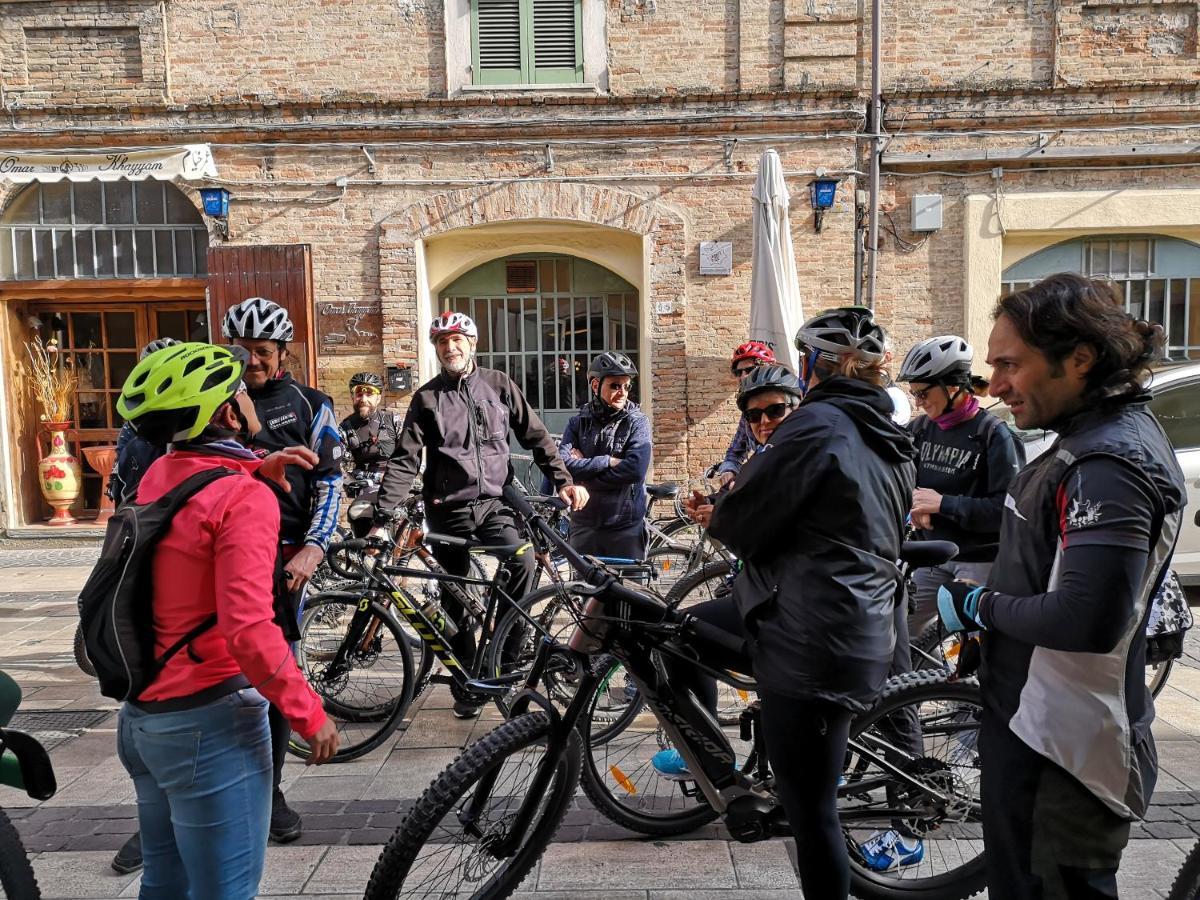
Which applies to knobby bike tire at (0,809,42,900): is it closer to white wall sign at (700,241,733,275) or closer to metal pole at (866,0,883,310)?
white wall sign at (700,241,733,275)

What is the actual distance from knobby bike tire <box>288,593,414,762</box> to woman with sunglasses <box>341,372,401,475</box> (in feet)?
12.8

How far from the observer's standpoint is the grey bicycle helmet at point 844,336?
2.47 m

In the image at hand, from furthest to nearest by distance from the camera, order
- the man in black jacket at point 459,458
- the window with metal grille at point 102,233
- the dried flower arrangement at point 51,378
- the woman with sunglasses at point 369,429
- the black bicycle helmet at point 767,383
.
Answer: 1. the dried flower arrangement at point 51,378
2. the window with metal grille at point 102,233
3. the woman with sunglasses at point 369,429
4. the man in black jacket at point 459,458
5. the black bicycle helmet at point 767,383

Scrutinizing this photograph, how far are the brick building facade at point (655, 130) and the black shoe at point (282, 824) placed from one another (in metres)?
7.03

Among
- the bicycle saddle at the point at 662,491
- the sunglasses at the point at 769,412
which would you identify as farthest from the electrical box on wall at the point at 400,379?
the sunglasses at the point at 769,412

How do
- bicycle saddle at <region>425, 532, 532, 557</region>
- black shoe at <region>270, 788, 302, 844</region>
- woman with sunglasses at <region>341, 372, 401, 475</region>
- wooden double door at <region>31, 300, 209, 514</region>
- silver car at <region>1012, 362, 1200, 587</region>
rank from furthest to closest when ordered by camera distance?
wooden double door at <region>31, 300, 209, 514</region> < woman with sunglasses at <region>341, 372, 401, 475</region> < silver car at <region>1012, 362, 1200, 587</region> < bicycle saddle at <region>425, 532, 532, 557</region> < black shoe at <region>270, 788, 302, 844</region>

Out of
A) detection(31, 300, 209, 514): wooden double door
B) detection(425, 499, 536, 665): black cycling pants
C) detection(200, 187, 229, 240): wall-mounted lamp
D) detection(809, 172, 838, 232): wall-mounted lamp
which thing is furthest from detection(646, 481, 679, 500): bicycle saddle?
detection(31, 300, 209, 514): wooden double door

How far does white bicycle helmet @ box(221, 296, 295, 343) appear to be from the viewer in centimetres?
377

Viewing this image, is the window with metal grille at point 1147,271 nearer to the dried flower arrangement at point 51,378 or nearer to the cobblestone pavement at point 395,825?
the cobblestone pavement at point 395,825

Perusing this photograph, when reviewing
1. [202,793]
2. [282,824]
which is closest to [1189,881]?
[202,793]

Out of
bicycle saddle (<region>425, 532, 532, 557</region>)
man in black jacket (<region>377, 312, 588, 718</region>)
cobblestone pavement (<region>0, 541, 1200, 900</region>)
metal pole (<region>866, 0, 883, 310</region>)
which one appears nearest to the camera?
cobblestone pavement (<region>0, 541, 1200, 900</region>)

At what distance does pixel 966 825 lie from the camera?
302cm

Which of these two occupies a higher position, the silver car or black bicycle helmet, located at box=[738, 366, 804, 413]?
black bicycle helmet, located at box=[738, 366, 804, 413]

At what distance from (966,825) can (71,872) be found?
3.11 m
